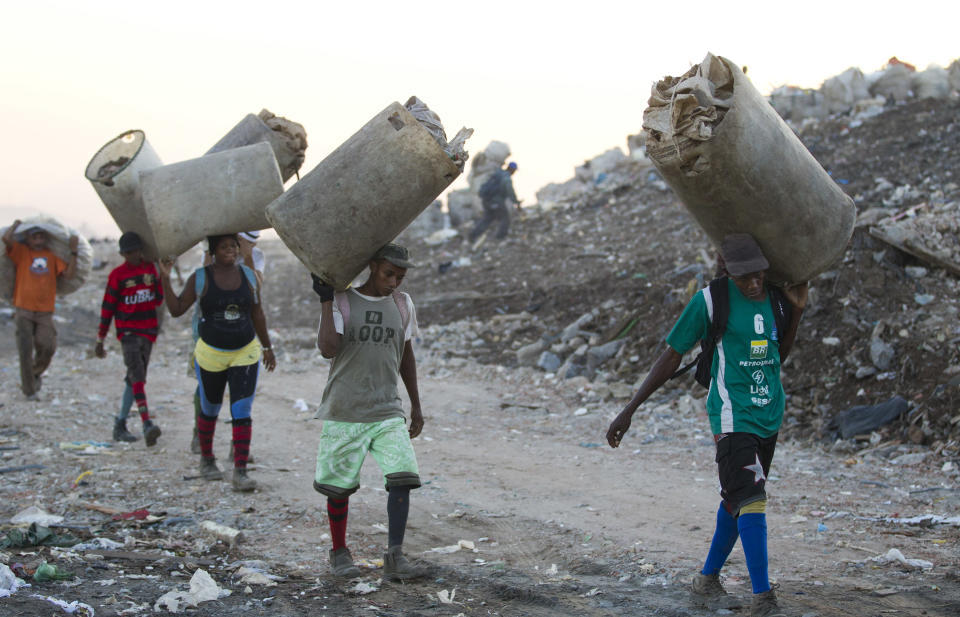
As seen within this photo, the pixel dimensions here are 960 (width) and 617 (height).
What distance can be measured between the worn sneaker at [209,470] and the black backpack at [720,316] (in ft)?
12.1

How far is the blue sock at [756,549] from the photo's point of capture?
3393mm

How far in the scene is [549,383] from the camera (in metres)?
9.94

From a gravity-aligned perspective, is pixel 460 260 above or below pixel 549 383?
above

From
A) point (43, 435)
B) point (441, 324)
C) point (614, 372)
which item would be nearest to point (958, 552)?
point (614, 372)

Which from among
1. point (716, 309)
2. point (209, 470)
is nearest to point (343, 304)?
point (716, 309)

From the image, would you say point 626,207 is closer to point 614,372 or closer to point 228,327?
point 614,372

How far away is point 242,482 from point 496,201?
13.1 m

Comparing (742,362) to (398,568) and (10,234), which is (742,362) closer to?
(398,568)

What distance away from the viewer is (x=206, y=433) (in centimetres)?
615

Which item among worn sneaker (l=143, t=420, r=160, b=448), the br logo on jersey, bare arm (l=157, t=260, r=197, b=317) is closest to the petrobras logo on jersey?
bare arm (l=157, t=260, r=197, b=317)

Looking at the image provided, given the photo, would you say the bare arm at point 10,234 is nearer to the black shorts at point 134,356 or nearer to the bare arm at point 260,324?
the black shorts at point 134,356

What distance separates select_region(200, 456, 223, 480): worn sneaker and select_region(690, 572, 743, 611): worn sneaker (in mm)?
3635

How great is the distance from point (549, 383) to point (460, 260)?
740 centimetres

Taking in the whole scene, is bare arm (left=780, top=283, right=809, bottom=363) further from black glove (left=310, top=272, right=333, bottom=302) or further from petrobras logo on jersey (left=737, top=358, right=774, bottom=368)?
black glove (left=310, top=272, right=333, bottom=302)
